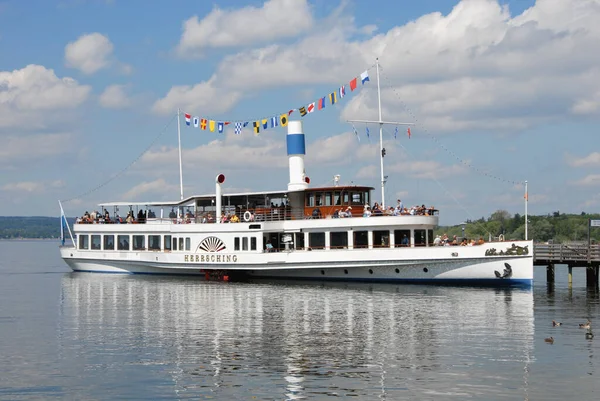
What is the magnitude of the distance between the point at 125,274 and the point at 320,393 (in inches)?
1630

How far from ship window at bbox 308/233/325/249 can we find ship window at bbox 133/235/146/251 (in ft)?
43.8

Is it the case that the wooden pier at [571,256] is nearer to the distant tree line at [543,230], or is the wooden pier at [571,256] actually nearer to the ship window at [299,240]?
the ship window at [299,240]

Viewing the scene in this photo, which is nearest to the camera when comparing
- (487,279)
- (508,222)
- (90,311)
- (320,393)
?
(320,393)

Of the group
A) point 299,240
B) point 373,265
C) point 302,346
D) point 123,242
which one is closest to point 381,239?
point 373,265

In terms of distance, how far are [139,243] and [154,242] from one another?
150 cm

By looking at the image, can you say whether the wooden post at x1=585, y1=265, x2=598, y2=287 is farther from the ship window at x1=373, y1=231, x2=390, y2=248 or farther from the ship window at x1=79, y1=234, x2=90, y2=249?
the ship window at x1=79, y1=234, x2=90, y2=249

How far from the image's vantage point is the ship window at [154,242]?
2212 inches

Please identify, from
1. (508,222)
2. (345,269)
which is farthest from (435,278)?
(508,222)

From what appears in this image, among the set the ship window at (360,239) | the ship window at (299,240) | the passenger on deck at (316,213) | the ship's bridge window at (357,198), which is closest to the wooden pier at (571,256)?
the ship window at (360,239)

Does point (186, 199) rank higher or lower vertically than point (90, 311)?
higher

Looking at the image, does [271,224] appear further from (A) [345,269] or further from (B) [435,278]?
(B) [435,278]

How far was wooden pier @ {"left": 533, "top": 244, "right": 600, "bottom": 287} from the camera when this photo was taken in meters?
48.7

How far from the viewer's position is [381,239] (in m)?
47.8

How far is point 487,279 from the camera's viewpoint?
4478 cm
